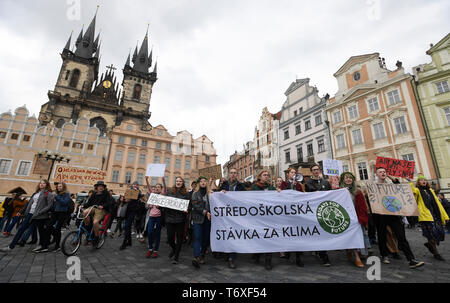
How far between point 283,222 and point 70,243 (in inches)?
220

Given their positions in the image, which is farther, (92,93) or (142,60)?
(142,60)

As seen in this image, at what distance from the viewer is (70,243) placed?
5.45 m

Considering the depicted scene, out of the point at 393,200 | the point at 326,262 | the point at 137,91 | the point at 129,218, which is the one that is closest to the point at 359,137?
the point at 393,200

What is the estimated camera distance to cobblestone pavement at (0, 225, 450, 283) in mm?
3547

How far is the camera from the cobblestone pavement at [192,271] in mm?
3547

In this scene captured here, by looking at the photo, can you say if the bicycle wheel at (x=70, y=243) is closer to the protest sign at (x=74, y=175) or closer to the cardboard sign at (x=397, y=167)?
the cardboard sign at (x=397, y=167)

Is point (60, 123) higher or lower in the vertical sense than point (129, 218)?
higher

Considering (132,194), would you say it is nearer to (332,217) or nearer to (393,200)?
(332,217)

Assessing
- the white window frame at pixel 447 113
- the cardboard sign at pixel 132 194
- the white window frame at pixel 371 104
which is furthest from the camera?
the white window frame at pixel 371 104

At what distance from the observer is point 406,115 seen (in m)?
18.4

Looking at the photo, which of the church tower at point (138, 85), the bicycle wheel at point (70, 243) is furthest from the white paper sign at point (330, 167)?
the church tower at point (138, 85)

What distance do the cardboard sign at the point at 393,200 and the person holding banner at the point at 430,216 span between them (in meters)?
0.26

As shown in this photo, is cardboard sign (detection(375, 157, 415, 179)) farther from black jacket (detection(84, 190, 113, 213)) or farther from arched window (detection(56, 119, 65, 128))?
arched window (detection(56, 119, 65, 128))
